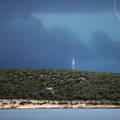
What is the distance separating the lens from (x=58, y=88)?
12712 centimetres

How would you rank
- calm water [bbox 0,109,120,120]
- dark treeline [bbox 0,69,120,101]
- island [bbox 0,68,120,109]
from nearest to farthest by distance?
calm water [bbox 0,109,120,120] < island [bbox 0,68,120,109] < dark treeline [bbox 0,69,120,101]

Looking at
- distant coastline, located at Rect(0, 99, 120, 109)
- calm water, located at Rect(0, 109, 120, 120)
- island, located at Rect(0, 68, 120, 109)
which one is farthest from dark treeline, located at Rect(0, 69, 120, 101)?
calm water, located at Rect(0, 109, 120, 120)

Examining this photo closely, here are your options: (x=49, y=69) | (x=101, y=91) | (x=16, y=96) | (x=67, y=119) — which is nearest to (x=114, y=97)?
(x=101, y=91)

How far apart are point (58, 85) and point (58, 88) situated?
3800 millimetres

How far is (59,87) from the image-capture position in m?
128

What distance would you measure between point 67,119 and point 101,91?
77081 mm

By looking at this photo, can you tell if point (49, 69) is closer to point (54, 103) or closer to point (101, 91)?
point (101, 91)

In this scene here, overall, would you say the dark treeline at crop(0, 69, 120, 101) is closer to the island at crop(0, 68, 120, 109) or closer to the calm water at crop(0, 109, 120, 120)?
the island at crop(0, 68, 120, 109)

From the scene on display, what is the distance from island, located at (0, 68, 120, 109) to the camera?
4220 inches

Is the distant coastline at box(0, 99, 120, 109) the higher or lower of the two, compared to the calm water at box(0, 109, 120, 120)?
lower

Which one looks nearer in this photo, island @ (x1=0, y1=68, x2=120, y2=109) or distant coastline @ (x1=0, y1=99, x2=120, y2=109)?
distant coastline @ (x1=0, y1=99, x2=120, y2=109)

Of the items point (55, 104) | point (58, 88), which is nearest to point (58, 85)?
point (58, 88)

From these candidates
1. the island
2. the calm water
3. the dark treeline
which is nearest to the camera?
the calm water

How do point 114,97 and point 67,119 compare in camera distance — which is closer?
point 67,119
